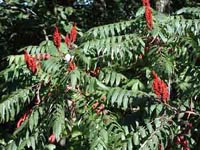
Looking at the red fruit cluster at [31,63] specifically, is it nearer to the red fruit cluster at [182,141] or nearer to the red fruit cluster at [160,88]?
the red fruit cluster at [160,88]

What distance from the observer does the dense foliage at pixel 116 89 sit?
3.02 metres

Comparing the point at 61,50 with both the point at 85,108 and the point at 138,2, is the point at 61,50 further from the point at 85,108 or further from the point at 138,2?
the point at 138,2

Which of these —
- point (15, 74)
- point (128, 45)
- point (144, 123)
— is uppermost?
point (128, 45)

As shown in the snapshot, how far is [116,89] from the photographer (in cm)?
325

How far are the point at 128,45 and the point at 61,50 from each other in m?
0.49

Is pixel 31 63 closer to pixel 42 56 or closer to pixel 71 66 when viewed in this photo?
pixel 71 66

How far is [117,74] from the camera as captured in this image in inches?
134

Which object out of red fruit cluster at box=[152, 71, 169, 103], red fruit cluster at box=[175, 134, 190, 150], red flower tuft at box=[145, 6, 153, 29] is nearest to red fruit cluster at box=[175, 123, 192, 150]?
red fruit cluster at box=[175, 134, 190, 150]

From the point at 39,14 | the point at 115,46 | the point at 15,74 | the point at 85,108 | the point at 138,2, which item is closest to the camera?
the point at 85,108

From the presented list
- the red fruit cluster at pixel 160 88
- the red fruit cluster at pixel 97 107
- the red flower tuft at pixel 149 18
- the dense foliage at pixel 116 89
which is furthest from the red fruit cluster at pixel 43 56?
the red fruit cluster at pixel 160 88

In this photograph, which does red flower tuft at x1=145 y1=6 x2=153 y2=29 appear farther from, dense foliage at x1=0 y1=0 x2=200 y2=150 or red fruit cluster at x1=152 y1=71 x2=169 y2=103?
red fruit cluster at x1=152 y1=71 x2=169 y2=103

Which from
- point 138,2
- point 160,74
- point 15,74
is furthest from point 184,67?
point 138,2

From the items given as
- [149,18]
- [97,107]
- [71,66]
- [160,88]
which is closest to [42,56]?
[71,66]

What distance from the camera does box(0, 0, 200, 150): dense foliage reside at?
3023mm
